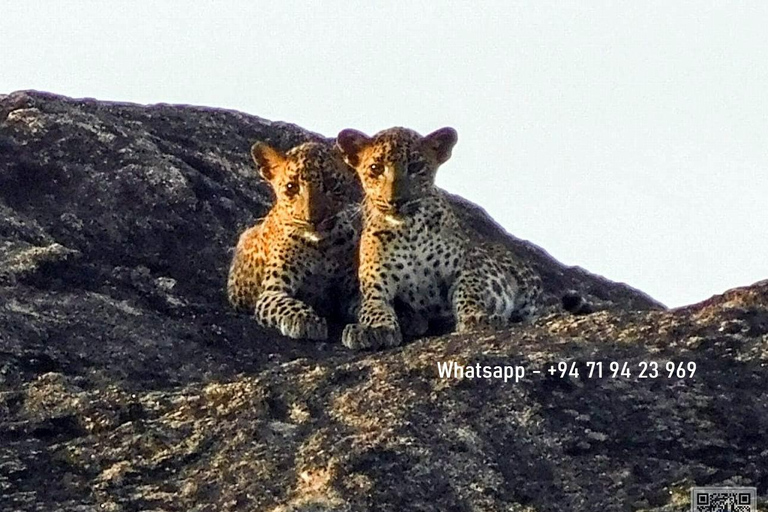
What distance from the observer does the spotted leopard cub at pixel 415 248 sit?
56.4ft

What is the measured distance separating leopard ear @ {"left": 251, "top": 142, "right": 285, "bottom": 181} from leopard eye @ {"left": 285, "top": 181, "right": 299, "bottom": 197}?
36 centimetres

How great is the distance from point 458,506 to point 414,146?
19.1 feet

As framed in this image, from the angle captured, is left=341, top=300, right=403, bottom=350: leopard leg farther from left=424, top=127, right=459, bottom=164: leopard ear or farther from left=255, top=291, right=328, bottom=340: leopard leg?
left=424, top=127, right=459, bottom=164: leopard ear

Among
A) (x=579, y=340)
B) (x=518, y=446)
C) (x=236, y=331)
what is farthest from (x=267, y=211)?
(x=518, y=446)

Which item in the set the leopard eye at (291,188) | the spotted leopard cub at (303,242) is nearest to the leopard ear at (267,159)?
the spotted leopard cub at (303,242)

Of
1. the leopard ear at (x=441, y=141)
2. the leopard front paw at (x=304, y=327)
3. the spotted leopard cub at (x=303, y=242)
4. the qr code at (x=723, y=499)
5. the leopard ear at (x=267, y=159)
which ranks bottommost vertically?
the qr code at (x=723, y=499)

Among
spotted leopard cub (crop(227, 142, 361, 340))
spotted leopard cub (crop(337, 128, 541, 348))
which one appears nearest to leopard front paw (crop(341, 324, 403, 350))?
spotted leopard cub (crop(337, 128, 541, 348))

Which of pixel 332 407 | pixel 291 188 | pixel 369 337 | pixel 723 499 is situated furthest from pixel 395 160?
pixel 723 499

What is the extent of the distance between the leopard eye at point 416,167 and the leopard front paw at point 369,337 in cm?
167

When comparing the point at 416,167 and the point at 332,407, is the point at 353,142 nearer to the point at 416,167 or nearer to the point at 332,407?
the point at 416,167

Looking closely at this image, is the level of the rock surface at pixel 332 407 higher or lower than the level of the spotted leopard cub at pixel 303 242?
lower

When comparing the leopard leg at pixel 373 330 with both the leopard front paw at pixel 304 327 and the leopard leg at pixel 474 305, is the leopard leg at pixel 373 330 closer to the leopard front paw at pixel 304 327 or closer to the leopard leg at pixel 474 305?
the leopard front paw at pixel 304 327

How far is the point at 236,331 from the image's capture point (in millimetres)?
16000

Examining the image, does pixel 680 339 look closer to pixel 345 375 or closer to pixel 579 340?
pixel 579 340
